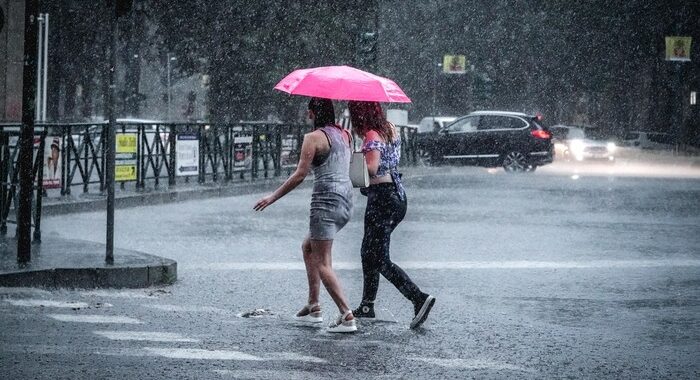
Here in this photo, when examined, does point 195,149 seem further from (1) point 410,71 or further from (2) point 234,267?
(1) point 410,71

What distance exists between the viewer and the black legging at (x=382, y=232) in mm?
8523

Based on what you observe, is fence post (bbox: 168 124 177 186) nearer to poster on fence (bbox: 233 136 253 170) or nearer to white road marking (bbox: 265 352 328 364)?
poster on fence (bbox: 233 136 253 170)

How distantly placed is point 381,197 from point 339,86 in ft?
2.72

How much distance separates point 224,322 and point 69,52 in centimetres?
4344

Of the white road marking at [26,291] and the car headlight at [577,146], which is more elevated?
the car headlight at [577,146]

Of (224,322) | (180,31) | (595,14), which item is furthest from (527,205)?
(595,14)

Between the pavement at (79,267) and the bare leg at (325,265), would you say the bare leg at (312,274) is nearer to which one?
the bare leg at (325,265)

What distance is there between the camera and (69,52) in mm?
50281

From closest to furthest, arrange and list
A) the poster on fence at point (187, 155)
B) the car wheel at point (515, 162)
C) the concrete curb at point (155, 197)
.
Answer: the concrete curb at point (155, 197), the poster on fence at point (187, 155), the car wheel at point (515, 162)

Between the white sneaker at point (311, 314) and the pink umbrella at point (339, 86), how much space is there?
4.78 ft

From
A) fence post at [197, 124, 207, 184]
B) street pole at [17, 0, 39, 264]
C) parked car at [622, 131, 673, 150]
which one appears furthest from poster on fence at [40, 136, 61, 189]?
parked car at [622, 131, 673, 150]

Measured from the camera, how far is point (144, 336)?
311 inches

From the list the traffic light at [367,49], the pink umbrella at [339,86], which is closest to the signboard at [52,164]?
the traffic light at [367,49]

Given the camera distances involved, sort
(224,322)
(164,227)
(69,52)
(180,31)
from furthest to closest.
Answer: (69,52)
(180,31)
(164,227)
(224,322)
